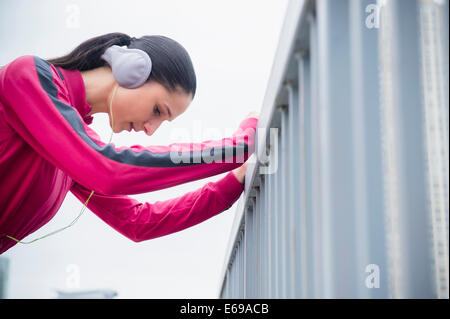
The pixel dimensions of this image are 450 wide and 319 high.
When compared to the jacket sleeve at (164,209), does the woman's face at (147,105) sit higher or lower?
higher

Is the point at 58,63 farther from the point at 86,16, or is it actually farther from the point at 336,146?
the point at 86,16

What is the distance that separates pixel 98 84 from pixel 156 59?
0.16 meters

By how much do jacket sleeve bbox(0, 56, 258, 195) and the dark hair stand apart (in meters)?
0.20

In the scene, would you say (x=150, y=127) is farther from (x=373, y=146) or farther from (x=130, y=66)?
(x=373, y=146)

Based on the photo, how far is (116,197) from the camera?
145 cm

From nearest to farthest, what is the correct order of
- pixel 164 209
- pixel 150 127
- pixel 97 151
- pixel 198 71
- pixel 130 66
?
pixel 97 151, pixel 130 66, pixel 150 127, pixel 164 209, pixel 198 71

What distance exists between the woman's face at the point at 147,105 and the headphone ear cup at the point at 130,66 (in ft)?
0.08

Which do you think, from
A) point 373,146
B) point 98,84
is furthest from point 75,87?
point 373,146

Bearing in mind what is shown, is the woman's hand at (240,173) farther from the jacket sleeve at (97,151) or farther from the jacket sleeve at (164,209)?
the jacket sleeve at (97,151)

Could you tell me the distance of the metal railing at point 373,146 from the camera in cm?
35

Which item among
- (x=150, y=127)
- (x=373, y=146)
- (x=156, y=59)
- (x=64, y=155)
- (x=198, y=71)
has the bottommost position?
(x=373, y=146)

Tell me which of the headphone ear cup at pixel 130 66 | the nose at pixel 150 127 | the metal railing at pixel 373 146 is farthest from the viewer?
the nose at pixel 150 127

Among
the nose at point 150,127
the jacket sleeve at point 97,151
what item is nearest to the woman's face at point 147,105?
the nose at point 150,127

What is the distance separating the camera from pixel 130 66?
1104 mm
